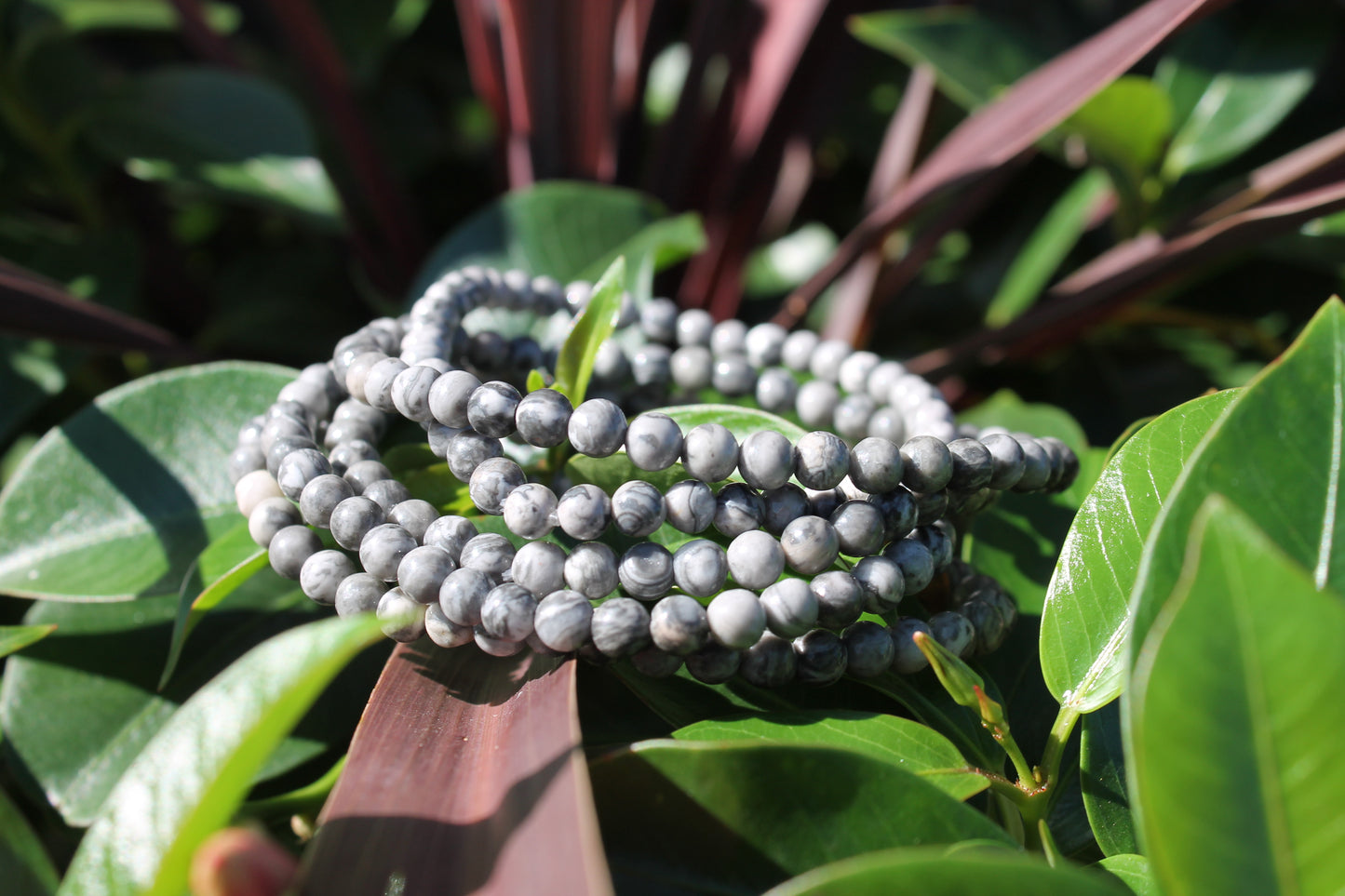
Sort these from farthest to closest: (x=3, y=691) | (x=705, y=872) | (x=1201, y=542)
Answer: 1. (x=3, y=691)
2. (x=705, y=872)
3. (x=1201, y=542)

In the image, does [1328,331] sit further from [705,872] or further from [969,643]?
[705,872]

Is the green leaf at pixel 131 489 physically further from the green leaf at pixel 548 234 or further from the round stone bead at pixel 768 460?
the round stone bead at pixel 768 460

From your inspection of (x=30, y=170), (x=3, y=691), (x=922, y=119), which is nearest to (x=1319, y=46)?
(x=922, y=119)

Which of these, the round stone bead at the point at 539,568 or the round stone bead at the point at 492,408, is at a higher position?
the round stone bead at the point at 492,408

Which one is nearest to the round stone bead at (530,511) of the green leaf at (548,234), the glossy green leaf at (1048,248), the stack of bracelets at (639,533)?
the stack of bracelets at (639,533)

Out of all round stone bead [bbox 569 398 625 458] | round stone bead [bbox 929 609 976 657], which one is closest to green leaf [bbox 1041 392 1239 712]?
round stone bead [bbox 929 609 976 657]

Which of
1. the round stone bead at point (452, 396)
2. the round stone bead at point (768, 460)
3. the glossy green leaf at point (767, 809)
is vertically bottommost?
the glossy green leaf at point (767, 809)
